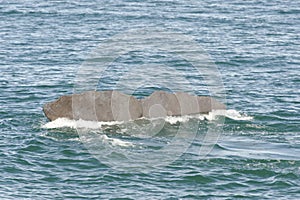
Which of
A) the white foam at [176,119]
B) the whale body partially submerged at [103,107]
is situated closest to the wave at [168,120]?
the white foam at [176,119]

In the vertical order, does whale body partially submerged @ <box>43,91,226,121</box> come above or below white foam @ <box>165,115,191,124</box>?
above

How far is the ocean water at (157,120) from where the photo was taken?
33.4 meters

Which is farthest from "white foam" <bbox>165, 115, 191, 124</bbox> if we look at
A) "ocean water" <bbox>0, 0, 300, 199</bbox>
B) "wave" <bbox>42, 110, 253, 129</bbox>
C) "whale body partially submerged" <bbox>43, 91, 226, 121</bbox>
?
"whale body partially submerged" <bbox>43, 91, 226, 121</bbox>

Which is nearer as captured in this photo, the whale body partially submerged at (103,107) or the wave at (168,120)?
the wave at (168,120)

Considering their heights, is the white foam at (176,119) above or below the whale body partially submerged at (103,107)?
below

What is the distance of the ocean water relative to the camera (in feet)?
110

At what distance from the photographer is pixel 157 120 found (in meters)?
41.3

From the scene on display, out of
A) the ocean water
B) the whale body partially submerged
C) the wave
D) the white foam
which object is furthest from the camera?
the white foam

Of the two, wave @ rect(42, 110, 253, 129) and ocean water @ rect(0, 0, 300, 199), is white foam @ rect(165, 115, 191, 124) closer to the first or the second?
wave @ rect(42, 110, 253, 129)

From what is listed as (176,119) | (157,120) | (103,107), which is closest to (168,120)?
(176,119)

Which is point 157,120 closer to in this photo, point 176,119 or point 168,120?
point 168,120

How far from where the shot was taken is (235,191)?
107ft

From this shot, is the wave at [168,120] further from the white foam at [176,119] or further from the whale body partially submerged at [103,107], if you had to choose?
the whale body partially submerged at [103,107]

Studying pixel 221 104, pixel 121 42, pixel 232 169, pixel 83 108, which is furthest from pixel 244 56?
pixel 232 169
